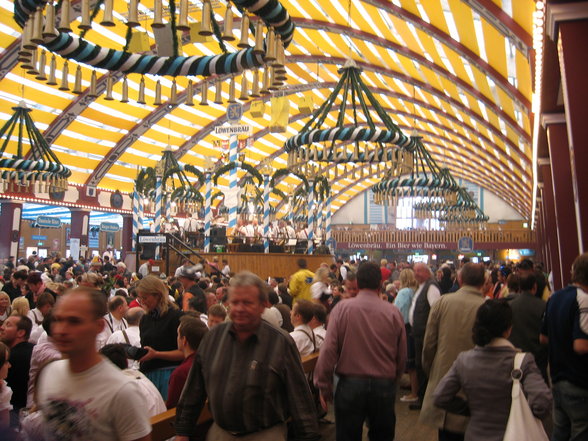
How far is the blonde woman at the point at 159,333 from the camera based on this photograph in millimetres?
4008

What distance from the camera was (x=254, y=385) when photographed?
2.50 meters

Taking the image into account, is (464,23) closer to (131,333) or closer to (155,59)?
(155,59)

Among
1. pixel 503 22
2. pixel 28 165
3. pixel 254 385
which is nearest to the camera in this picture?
pixel 254 385

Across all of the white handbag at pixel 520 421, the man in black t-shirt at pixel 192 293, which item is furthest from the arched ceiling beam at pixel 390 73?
the white handbag at pixel 520 421

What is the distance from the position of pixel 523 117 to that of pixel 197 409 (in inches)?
675

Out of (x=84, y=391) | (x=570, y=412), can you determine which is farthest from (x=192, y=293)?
(x=84, y=391)

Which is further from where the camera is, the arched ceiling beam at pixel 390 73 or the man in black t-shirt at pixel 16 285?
the arched ceiling beam at pixel 390 73

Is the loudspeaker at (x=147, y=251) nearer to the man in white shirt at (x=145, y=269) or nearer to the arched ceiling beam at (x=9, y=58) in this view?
the man in white shirt at (x=145, y=269)

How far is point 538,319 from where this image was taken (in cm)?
479

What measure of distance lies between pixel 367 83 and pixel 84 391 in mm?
25988

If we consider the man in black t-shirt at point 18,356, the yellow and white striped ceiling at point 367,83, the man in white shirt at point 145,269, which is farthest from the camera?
the yellow and white striped ceiling at point 367,83

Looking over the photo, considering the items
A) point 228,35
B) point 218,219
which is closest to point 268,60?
point 228,35

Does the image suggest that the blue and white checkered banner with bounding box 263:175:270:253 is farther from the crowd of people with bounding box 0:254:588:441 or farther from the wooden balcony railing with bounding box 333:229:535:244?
the wooden balcony railing with bounding box 333:229:535:244

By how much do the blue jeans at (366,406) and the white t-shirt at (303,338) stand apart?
1.45 metres
